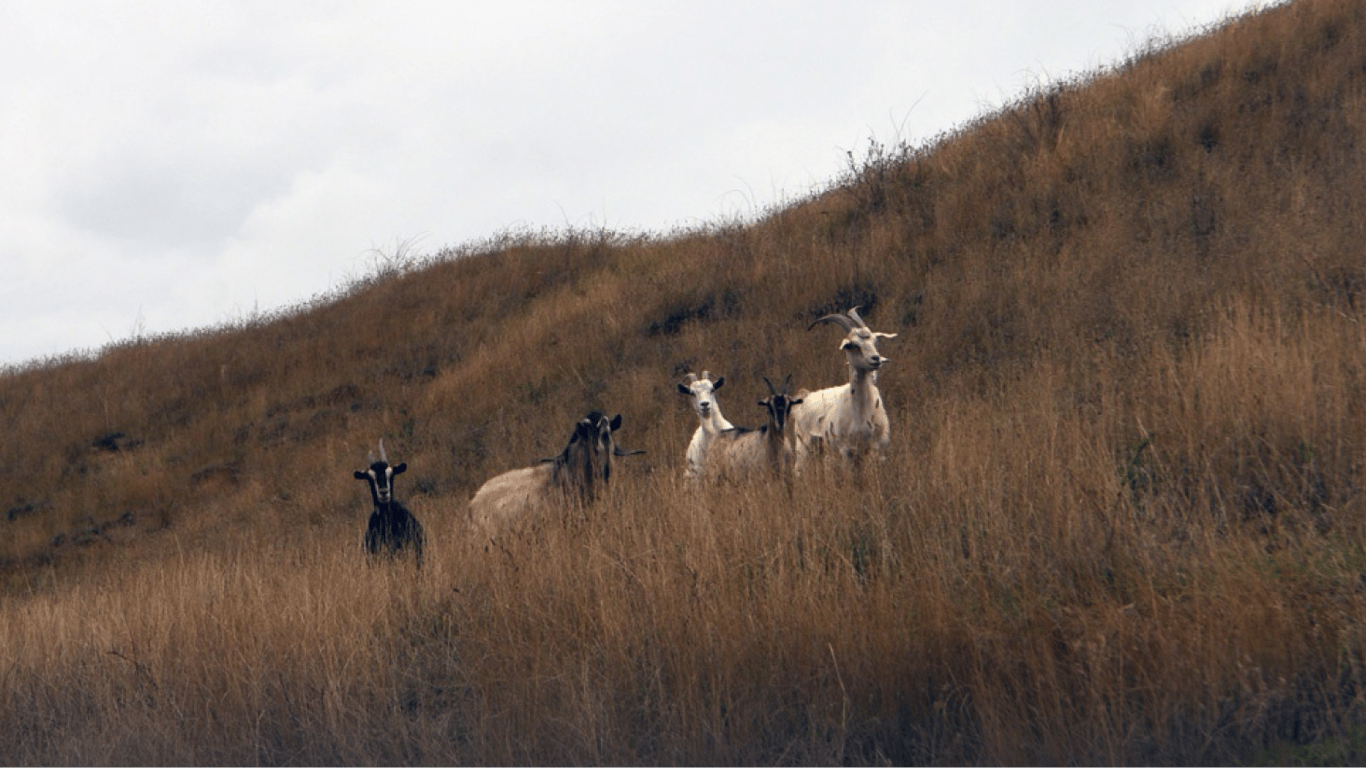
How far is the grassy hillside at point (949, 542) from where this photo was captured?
4734 millimetres

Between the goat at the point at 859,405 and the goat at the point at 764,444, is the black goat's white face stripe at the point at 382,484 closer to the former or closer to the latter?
the goat at the point at 764,444

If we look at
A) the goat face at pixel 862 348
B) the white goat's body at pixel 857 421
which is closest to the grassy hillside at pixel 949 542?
the white goat's body at pixel 857 421

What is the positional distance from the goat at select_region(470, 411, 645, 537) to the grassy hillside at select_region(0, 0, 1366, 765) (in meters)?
1.25

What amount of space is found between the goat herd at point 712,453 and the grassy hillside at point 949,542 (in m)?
0.83

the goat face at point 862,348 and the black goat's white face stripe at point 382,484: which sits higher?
the goat face at point 862,348

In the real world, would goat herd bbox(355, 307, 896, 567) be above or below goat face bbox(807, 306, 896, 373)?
below

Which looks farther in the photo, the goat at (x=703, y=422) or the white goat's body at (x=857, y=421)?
the goat at (x=703, y=422)

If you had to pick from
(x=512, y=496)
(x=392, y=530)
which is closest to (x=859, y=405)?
(x=512, y=496)

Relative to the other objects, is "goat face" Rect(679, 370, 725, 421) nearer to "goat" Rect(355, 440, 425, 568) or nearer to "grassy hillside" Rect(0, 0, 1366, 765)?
"grassy hillside" Rect(0, 0, 1366, 765)

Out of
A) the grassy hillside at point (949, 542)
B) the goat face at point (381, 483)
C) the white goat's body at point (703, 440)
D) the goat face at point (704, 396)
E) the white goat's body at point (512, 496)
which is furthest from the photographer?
the white goat's body at point (703, 440)

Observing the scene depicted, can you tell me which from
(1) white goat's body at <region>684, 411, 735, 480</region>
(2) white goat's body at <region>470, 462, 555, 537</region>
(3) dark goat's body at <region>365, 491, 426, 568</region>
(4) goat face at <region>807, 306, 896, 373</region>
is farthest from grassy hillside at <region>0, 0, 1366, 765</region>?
(3) dark goat's body at <region>365, 491, 426, 568</region>

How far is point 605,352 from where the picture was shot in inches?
681

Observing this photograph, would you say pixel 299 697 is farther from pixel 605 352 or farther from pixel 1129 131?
pixel 1129 131

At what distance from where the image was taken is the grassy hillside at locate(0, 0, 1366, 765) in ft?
15.5
